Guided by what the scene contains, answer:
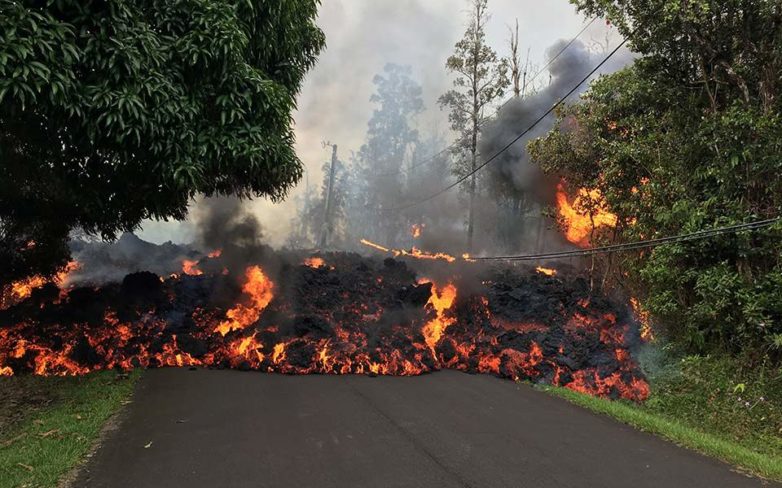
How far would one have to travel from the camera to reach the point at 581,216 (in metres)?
16.2

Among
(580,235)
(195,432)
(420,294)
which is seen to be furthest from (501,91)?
(195,432)

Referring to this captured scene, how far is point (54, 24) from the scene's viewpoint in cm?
489

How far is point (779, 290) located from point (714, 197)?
1.95 metres

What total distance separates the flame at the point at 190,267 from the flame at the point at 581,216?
12.6 metres

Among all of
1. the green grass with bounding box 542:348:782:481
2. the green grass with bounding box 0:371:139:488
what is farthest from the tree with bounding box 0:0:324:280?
the green grass with bounding box 542:348:782:481

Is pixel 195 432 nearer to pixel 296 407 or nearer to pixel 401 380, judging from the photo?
pixel 296 407

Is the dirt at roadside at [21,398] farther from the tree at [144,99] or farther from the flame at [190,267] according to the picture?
the flame at [190,267]

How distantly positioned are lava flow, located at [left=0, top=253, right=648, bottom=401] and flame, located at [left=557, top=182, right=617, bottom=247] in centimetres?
212

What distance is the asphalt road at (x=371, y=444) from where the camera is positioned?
521 cm

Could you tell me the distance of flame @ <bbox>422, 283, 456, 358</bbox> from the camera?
12.8 meters

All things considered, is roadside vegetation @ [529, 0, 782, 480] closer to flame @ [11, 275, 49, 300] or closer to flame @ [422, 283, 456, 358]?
flame @ [422, 283, 456, 358]

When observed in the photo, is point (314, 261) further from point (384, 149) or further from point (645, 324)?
point (384, 149)

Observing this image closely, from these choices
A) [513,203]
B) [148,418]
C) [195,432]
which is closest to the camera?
[195,432]

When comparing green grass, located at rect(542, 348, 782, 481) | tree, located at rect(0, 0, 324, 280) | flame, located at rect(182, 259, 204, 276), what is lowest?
green grass, located at rect(542, 348, 782, 481)
